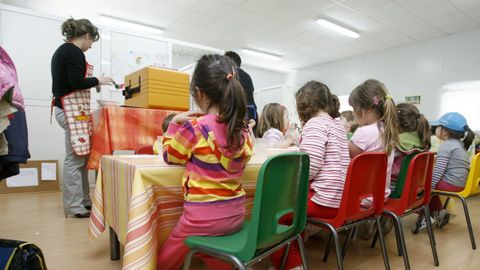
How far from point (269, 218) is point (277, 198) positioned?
0.20ft

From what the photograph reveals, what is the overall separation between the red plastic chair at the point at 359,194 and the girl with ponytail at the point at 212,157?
394mm

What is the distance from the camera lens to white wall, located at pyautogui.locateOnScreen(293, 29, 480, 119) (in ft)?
16.5

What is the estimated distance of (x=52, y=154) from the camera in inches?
133

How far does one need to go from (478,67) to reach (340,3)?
9.12 feet

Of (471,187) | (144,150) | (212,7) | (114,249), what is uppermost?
(212,7)

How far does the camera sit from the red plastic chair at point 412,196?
133 cm

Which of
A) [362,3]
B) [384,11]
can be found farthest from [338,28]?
[362,3]

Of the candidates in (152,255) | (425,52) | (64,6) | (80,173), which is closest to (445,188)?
(152,255)

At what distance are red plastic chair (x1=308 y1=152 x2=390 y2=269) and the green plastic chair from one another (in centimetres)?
21

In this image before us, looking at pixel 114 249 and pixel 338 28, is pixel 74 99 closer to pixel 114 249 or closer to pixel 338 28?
pixel 114 249

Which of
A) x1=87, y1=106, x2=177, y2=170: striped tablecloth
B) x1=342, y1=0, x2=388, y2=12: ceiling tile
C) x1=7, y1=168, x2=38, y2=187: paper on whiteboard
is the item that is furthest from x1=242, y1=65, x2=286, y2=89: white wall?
x1=87, y1=106, x2=177, y2=170: striped tablecloth

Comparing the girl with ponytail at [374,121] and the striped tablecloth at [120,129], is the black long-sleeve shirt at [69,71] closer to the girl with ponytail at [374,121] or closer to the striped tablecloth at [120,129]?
the striped tablecloth at [120,129]

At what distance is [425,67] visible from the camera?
18.2 feet

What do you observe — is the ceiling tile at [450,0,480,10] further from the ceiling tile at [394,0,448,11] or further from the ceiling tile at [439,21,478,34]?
the ceiling tile at [439,21,478,34]
